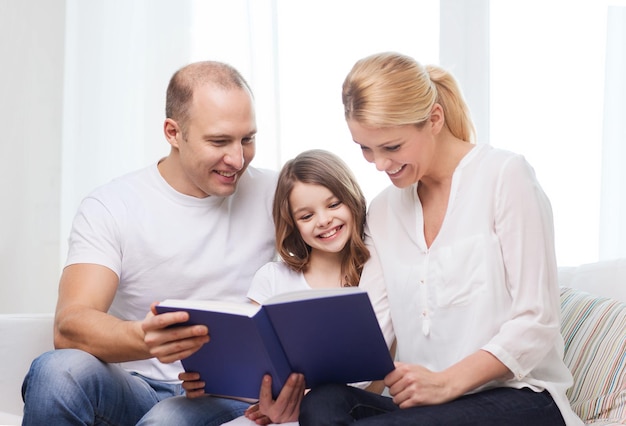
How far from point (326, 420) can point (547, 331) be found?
0.47 meters

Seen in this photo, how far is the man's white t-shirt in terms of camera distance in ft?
7.04

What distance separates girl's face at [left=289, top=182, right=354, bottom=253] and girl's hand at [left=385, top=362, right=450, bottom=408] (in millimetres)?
514

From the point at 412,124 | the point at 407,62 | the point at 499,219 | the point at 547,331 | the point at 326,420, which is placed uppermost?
the point at 407,62

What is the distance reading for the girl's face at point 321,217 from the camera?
2.05 meters

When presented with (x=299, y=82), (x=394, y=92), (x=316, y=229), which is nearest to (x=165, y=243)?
(x=316, y=229)

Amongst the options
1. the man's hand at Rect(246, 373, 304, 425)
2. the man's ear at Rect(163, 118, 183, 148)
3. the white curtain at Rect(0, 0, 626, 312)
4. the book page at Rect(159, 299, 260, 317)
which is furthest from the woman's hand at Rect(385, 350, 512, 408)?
the white curtain at Rect(0, 0, 626, 312)

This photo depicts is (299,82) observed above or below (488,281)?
above

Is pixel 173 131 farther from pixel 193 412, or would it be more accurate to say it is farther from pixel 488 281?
pixel 488 281

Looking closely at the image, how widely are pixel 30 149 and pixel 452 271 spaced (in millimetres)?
2142

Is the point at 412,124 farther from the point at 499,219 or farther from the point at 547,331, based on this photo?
the point at 547,331

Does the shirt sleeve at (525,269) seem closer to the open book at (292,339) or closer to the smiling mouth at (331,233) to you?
the open book at (292,339)

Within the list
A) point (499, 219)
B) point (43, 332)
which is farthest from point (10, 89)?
point (499, 219)

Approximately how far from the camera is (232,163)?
211 cm

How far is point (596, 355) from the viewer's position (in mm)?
1939
